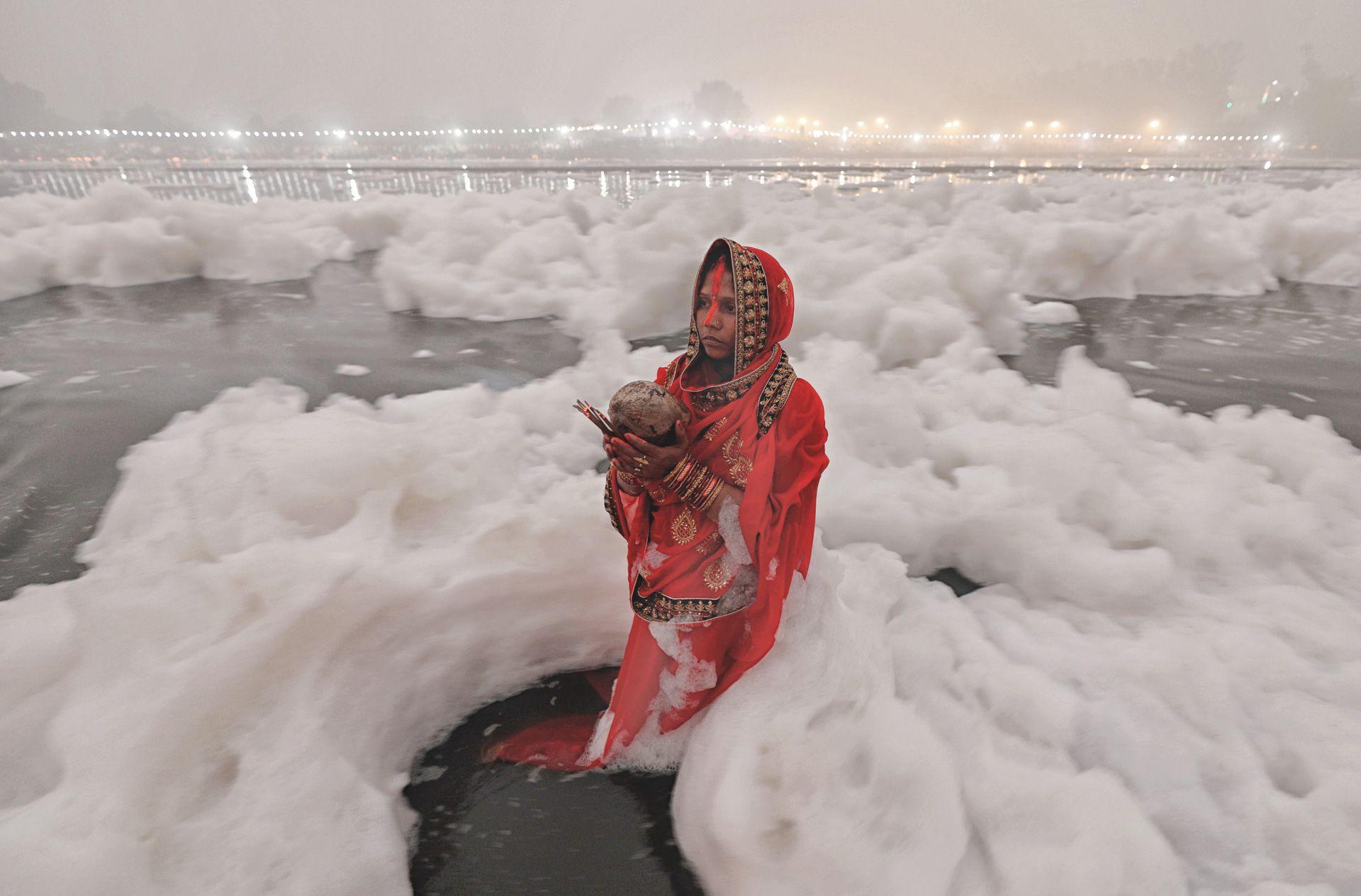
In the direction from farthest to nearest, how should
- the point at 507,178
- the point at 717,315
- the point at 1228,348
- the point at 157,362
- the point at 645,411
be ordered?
the point at 507,178 → the point at 1228,348 → the point at 157,362 → the point at 717,315 → the point at 645,411

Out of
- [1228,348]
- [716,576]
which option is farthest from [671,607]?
[1228,348]

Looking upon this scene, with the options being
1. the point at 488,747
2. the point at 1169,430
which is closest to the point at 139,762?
the point at 488,747

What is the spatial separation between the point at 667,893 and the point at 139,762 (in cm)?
132

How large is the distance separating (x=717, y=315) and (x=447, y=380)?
11.8ft

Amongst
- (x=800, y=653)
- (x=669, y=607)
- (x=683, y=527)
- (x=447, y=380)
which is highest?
(x=683, y=527)

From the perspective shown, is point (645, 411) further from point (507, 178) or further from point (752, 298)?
point (507, 178)

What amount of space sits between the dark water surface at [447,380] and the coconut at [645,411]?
106 cm

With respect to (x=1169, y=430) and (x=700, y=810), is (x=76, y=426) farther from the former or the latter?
(x=1169, y=430)

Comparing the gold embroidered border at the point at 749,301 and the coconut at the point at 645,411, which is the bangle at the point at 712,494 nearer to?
the coconut at the point at 645,411

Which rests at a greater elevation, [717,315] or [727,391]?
[717,315]

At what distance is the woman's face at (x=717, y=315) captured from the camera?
1356 millimetres

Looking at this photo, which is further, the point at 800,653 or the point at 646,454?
the point at 800,653

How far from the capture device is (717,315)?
1.37m

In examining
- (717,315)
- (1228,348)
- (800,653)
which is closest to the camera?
(717,315)
